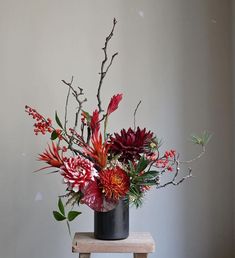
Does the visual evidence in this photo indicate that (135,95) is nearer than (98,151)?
No

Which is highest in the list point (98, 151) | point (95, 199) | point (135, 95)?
point (135, 95)

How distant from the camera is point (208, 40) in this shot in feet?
5.15

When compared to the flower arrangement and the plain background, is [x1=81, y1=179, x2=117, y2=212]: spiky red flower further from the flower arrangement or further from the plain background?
the plain background

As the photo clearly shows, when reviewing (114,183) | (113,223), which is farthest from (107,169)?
(113,223)

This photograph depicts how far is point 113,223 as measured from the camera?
1168 mm

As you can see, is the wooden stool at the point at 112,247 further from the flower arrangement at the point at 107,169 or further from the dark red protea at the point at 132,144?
the dark red protea at the point at 132,144

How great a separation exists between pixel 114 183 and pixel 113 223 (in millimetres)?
141

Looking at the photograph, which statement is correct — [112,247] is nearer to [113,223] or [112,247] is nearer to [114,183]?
[113,223]

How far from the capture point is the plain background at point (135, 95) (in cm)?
151

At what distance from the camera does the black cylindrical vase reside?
1167 mm

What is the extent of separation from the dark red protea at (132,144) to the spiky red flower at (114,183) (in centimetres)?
5

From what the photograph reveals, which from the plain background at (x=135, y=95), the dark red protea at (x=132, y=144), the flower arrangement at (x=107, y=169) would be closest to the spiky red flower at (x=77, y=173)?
the flower arrangement at (x=107, y=169)

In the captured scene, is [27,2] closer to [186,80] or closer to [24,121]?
[24,121]

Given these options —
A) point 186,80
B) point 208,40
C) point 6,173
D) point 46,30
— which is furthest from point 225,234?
point 46,30
